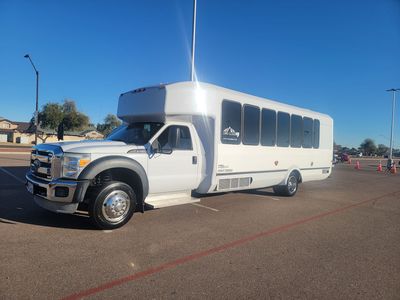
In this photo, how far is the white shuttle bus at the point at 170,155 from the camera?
5.48 metres

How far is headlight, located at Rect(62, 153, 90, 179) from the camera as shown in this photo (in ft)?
17.6

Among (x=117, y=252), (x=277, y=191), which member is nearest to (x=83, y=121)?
(x=277, y=191)

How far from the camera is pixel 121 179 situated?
6242 millimetres

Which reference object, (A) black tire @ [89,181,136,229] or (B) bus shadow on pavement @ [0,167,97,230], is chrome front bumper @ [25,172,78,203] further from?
(B) bus shadow on pavement @ [0,167,97,230]

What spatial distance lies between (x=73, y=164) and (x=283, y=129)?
21.5 ft

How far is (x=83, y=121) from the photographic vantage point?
6419 centimetres

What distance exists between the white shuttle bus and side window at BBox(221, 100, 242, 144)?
2cm

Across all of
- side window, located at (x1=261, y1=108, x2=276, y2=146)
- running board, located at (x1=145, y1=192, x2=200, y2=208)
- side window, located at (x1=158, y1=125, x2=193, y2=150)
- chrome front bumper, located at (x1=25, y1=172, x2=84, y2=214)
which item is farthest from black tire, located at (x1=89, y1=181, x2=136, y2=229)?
side window, located at (x1=261, y1=108, x2=276, y2=146)

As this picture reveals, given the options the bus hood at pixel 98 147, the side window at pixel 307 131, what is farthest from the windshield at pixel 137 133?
the side window at pixel 307 131

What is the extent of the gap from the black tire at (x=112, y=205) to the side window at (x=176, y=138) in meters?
1.25

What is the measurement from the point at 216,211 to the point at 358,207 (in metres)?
4.48

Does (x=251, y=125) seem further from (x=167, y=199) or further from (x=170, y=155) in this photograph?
(x=167, y=199)

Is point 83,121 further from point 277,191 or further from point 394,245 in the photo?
point 394,245

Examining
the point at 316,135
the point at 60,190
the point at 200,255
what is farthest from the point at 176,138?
the point at 316,135
